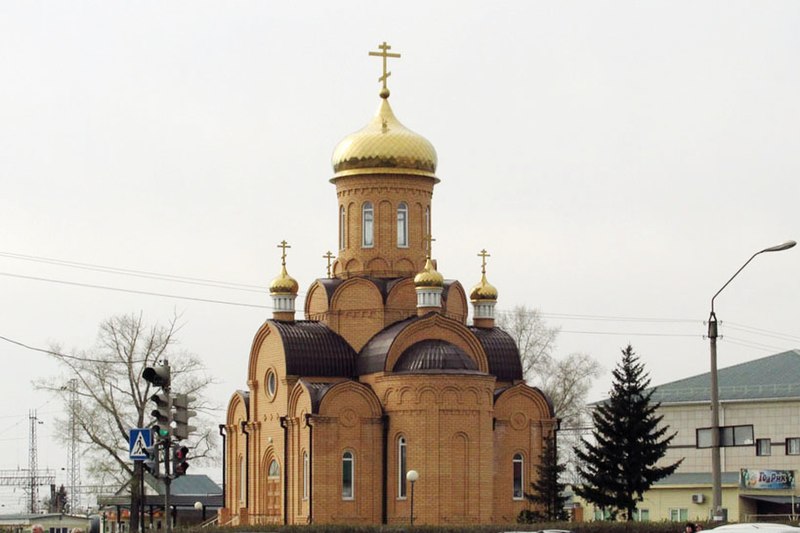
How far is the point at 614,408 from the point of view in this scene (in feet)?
128

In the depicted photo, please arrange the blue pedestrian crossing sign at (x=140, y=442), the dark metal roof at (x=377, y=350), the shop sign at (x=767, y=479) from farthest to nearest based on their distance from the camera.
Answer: the shop sign at (x=767, y=479) → the dark metal roof at (x=377, y=350) → the blue pedestrian crossing sign at (x=140, y=442)

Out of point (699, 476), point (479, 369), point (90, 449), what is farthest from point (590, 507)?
point (90, 449)

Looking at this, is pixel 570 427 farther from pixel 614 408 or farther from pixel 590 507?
pixel 614 408

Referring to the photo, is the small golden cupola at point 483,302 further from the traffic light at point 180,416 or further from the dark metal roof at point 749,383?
the traffic light at point 180,416

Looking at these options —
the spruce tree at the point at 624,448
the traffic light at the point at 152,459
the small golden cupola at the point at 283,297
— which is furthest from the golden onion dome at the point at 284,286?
Result: the traffic light at the point at 152,459

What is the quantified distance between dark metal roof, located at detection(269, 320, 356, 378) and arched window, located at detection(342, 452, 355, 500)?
277 centimetres

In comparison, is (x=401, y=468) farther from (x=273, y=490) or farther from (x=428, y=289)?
(x=428, y=289)

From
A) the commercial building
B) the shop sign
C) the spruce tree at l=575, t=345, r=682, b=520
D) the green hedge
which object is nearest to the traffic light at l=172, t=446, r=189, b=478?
the green hedge

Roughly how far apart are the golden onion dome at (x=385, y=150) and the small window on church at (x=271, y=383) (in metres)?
6.32

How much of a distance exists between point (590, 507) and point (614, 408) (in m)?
15.0

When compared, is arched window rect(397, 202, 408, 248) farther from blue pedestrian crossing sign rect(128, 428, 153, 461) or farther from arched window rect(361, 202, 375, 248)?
blue pedestrian crossing sign rect(128, 428, 153, 461)

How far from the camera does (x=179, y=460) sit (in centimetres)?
2339

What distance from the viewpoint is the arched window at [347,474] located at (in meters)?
43.2

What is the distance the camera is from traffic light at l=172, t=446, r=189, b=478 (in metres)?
23.3
